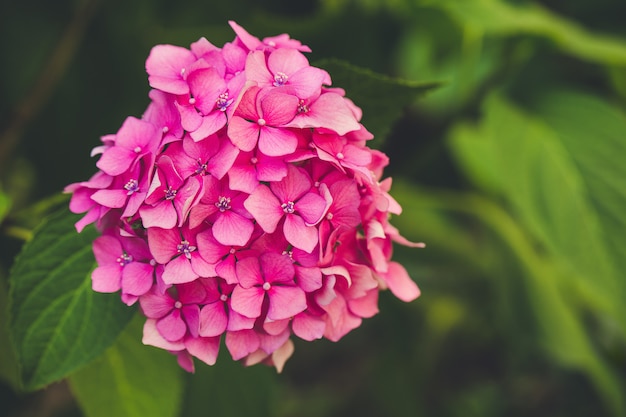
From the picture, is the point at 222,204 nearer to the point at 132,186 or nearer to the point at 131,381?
the point at 132,186

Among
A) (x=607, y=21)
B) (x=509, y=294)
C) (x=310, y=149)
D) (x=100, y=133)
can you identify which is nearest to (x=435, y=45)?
(x=607, y=21)

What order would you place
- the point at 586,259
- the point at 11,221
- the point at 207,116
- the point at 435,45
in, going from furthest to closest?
the point at 435,45, the point at 586,259, the point at 11,221, the point at 207,116

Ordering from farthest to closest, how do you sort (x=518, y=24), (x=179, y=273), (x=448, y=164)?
1. (x=448, y=164)
2. (x=518, y=24)
3. (x=179, y=273)

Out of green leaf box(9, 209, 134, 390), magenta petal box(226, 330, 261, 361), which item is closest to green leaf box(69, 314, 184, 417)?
green leaf box(9, 209, 134, 390)

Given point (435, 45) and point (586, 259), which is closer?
point (586, 259)

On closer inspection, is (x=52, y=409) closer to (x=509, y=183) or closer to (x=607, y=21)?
(x=509, y=183)

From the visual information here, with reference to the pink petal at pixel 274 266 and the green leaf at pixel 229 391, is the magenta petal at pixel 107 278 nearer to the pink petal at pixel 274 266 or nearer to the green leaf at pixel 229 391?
the pink petal at pixel 274 266

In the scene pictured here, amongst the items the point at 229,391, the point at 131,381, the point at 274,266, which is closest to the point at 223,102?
the point at 274,266
